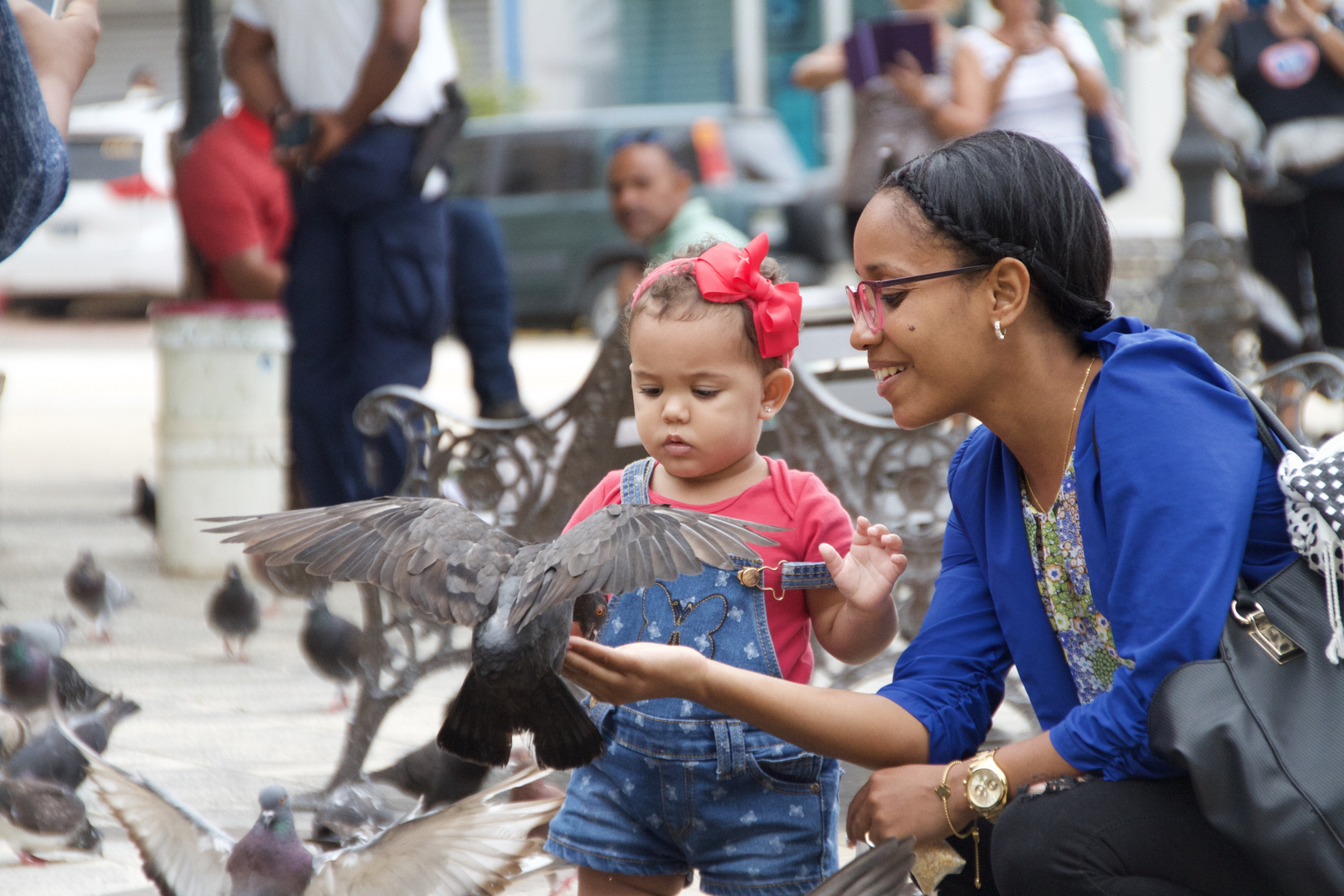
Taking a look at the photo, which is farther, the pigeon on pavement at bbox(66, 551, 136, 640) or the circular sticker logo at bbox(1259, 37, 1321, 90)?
the circular sticker logo at bbox(1259, 37, 1321, 90)

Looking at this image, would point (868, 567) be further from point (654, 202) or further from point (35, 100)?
point (654, 202)

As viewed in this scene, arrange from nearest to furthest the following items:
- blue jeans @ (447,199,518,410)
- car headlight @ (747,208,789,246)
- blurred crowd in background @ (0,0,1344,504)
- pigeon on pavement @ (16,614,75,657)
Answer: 1. pigeon on pavement @ (16,614,75,657)
2. blurred crowd in background @ (0,0,1344,504)
3. blue jeans @ (447,199,518,410)
4. car headlight @ (747,208,789,246)

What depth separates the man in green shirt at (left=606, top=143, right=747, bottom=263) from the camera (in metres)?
4.93

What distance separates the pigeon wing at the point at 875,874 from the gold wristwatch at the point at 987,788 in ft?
0.37

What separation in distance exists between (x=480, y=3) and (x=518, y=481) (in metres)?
20.7

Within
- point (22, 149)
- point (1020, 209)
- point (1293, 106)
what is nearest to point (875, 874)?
point (1020, 209)

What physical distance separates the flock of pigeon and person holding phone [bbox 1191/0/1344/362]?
14.3 ft

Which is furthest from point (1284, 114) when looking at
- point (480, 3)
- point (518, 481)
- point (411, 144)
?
point (480, 3)

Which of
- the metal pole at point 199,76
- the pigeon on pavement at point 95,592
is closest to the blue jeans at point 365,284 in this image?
the pigeon on pavement at point 95,592

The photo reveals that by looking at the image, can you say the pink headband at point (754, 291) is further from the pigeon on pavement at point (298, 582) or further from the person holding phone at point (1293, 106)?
the person holding phone at point (1293, 106)

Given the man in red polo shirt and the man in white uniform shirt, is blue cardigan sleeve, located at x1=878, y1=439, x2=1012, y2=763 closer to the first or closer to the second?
the man in white uniform shirt

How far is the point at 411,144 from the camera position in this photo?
488 cm

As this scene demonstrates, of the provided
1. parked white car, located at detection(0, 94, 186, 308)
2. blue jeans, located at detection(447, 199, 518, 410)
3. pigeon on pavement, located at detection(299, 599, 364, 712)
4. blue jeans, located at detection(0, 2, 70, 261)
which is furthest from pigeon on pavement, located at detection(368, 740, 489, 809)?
parked white car, located at detection(0, 94, 186, 308)

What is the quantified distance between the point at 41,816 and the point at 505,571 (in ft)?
5.00
